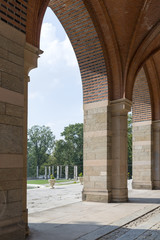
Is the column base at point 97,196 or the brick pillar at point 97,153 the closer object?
the column base at point 97,196

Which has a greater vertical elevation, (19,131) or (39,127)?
(39,127)

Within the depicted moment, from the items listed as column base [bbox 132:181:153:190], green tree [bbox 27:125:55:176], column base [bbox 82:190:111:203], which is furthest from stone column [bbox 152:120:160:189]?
green tree [bbox 27:125:55:176]

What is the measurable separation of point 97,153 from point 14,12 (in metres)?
5.47

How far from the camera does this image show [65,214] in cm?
635

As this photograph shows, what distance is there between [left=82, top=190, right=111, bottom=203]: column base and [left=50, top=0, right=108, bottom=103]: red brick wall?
→ 3.10 metres

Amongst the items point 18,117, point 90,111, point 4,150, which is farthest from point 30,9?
point 90,111

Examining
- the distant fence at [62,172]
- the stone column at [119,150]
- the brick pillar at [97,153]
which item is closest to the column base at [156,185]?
the stone column at [119,150]

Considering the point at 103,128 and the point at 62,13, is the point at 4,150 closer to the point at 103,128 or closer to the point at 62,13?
the point at 103,128

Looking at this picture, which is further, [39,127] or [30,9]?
[39,127]

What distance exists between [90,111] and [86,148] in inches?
50.8

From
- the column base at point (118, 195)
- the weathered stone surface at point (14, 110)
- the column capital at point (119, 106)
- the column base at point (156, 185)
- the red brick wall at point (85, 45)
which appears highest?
the red brick wall at point (85, 45)

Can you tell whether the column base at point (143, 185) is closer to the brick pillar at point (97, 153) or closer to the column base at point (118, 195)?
the column base at point (118, 195)

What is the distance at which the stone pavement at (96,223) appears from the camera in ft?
15.1

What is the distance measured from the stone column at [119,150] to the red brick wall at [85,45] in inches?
26.7
